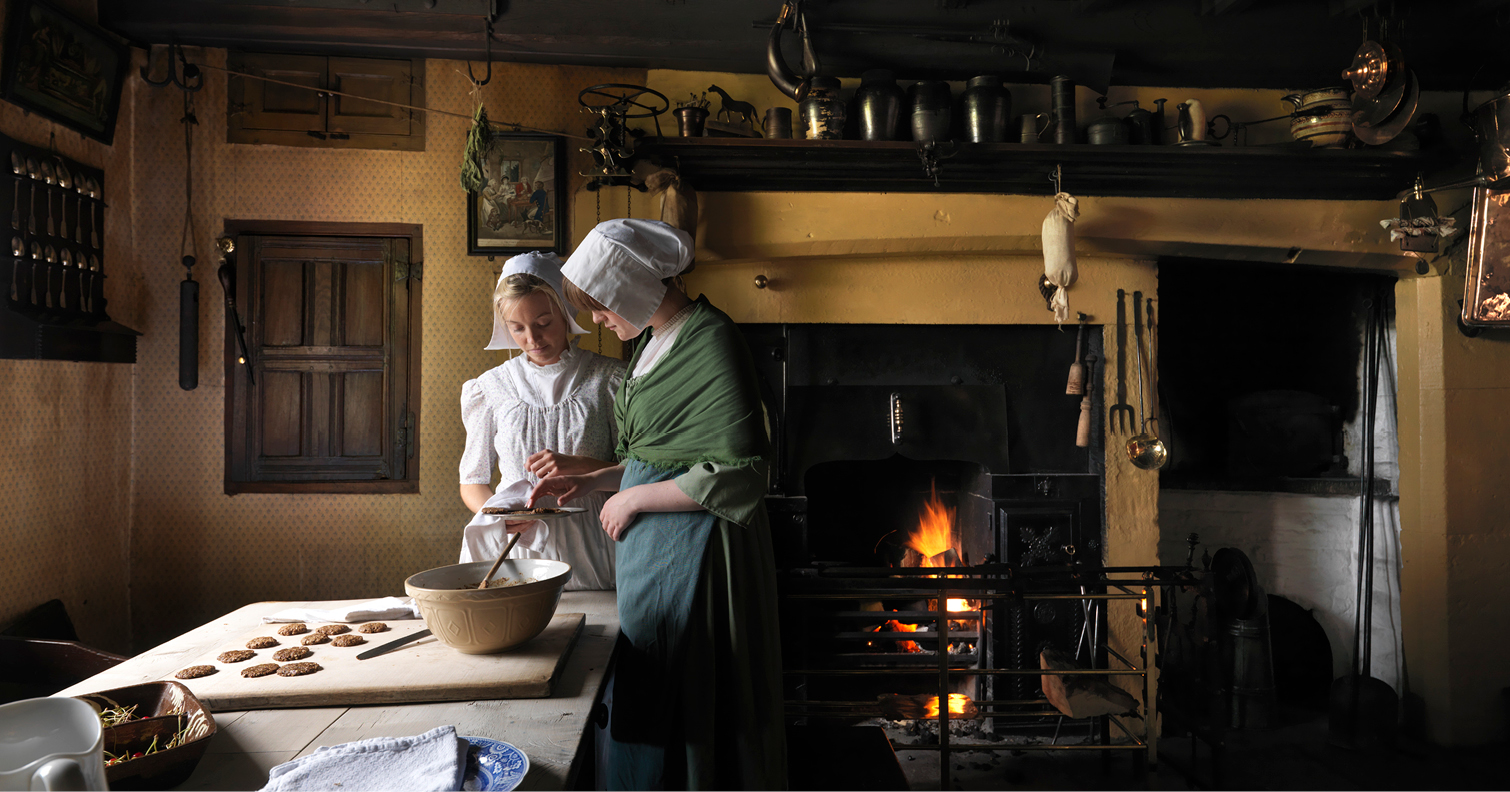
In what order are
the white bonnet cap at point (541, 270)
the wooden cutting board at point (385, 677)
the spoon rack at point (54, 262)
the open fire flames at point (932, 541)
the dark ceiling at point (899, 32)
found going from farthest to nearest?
the open fire flames at point (932, 541) < the dark ceiling at point (899, 32) < the spoon rack at point (54, 262) < the white bonnet cap at point (541, 270) < the wooden cutting board at point (385, 677)

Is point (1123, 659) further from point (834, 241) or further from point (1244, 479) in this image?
point (834, 241)

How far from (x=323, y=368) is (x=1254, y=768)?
14.5 feet

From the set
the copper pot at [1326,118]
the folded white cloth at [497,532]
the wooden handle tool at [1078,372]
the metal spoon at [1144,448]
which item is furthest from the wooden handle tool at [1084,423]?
the folded white cloth at [497,532]

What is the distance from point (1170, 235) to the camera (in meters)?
3.67

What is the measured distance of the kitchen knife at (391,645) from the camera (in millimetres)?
1413

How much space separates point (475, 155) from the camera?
3.12 metres

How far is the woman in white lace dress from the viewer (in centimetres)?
215

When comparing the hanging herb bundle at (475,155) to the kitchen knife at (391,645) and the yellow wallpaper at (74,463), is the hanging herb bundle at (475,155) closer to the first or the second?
the yellow wallpaper at (74,463)

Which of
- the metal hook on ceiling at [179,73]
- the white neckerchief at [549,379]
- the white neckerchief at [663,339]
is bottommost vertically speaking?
the white neckerchief at [549,379]

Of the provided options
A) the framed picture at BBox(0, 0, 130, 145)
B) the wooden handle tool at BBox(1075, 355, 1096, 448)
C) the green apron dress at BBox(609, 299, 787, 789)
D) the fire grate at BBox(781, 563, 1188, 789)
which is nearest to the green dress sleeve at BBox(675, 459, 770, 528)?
the green apron dress at BBox(609, 299, 787, 789)

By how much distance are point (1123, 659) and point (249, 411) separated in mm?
3926

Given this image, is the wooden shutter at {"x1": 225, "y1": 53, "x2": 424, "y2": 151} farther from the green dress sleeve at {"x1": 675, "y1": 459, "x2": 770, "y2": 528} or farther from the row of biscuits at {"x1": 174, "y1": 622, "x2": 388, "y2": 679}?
the green dress sleeve at {"x1": 675, "y1": 459, "x2": 770, "y2": 528}

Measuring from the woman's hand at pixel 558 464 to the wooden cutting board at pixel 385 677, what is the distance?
52cm

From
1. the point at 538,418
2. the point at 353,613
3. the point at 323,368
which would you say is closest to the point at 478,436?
the point at 538,418
